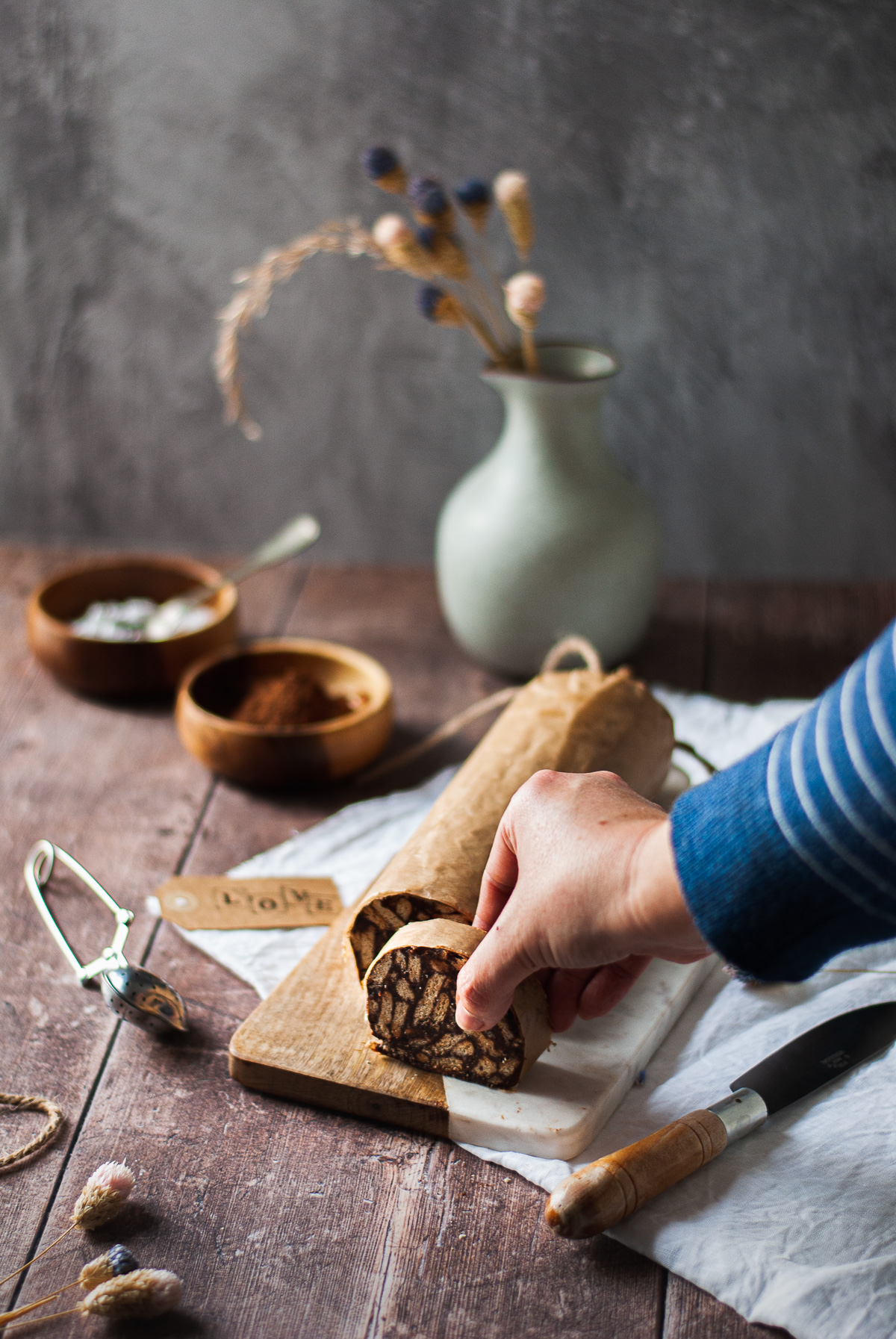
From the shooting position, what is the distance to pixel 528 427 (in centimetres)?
134

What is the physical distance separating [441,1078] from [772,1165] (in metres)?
0.23

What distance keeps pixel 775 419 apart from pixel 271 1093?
1.26m

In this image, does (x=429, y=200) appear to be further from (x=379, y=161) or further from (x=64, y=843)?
(x=64, y=843)

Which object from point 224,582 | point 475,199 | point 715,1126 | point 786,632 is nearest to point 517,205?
point 475,199

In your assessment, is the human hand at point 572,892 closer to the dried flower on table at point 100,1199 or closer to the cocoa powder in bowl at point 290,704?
the dried flower on table at point 100,1199

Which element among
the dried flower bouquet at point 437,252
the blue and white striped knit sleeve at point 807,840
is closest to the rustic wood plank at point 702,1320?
the blue and white striped knit sleeve at point 807,840

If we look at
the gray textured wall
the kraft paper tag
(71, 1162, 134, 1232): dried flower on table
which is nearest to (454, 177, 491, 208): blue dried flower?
the gray textured wall

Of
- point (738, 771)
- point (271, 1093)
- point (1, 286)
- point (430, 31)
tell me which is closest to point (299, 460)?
point (1, 286)

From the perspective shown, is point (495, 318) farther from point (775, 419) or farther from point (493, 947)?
point (493, 947)

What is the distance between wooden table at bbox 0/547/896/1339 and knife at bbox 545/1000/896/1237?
0.04 m

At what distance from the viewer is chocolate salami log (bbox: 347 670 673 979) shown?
0.84 metres

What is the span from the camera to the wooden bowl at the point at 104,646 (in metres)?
1.33

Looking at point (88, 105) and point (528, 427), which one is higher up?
point (88, 105)

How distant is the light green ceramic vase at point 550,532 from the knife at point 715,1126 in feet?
2.03
